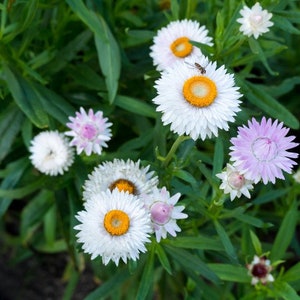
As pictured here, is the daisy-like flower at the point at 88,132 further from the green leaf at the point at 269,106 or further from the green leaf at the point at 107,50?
the green leaf at the point at 269,106

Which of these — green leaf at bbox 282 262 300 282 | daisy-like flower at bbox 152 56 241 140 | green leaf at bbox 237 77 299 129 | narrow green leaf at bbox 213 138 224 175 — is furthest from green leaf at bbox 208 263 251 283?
daisy-like flower at bbox 152 56 241 140

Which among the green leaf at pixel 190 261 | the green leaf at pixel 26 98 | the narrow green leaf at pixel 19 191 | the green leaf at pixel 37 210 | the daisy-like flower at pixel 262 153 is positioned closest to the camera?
the daisy-like flower at pixel 262 153

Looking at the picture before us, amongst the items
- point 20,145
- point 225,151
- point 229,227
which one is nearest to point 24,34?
point 20,145

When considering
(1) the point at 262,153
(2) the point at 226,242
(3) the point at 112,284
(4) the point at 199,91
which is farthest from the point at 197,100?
(3) the point at 112,284

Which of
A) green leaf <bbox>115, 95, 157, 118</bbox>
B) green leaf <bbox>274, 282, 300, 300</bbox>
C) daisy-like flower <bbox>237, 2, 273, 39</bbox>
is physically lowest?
green leaf <bbox>274, 282, 300, 300</bbox>

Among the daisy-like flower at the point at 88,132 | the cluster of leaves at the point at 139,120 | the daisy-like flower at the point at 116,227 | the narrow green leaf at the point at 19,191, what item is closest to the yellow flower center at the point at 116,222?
the daisy-like flower at the point at 116,227

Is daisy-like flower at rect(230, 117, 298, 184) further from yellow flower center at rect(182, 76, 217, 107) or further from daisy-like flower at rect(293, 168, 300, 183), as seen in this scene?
daisy-like flower at rect(293, 168, 300, 183)
